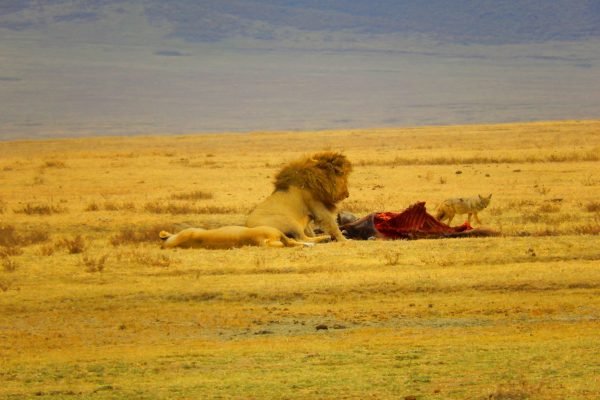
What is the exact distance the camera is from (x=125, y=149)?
4494 cm

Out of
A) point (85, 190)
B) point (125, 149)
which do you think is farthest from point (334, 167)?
point (125, 149)

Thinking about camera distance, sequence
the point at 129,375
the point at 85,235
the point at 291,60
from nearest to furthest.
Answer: the point at 129,375 → the point at 85,235 → the point at 291,60

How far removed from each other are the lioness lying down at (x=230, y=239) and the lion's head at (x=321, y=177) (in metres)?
1.08

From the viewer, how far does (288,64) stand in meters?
130

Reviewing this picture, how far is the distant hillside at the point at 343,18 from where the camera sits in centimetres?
14538

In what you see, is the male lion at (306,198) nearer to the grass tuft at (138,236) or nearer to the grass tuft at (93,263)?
the grass tuft at (138,236)

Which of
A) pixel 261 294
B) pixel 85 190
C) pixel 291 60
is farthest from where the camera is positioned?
pixel 291 60

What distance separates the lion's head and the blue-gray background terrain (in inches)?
2365

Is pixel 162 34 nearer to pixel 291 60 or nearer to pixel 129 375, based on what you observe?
pixel 291 60

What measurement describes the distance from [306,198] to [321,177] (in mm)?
312

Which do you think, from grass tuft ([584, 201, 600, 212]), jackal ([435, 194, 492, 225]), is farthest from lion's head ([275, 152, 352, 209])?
grass tuft ([584, 201, 600, 212])

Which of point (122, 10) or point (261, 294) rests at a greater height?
point (122, 10)

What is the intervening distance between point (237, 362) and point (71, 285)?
12.0 feet

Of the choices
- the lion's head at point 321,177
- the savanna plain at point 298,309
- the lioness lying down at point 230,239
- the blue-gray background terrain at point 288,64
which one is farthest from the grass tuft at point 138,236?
the blue-gray background terrain at point 288,64
